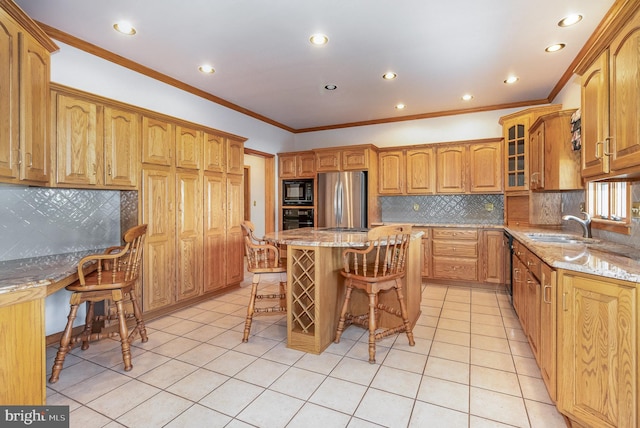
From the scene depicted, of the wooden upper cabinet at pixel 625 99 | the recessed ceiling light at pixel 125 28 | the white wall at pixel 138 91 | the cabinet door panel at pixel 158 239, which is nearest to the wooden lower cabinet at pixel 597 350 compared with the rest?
the wooden upper cabinet at pixel 625 99

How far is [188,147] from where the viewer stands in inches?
134

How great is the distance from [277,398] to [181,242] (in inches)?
81.6

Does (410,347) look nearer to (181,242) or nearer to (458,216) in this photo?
(181,242)

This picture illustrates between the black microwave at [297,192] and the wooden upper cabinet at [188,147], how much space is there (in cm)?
212

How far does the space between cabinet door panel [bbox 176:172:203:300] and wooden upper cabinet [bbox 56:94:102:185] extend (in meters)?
0.81

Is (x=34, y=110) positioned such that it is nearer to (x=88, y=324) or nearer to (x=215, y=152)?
(x=88, y=324)

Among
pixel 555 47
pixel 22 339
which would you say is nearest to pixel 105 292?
pixel 22 339

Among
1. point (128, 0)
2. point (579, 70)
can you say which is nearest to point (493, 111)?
point (579, 70)

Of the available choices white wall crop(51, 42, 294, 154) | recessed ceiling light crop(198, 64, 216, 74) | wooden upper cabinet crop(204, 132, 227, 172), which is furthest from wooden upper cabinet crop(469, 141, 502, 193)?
recessed ceiling light crop(198, 64, 216, 74)

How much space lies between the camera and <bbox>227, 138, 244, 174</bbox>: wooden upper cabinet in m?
3.95

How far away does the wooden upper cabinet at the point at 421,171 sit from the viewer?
4.71 m

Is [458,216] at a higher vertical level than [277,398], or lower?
higher

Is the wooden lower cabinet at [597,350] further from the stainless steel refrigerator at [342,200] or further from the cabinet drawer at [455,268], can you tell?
the stainless steel refrigerator at [342,200]

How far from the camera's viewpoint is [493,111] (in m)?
4.55
